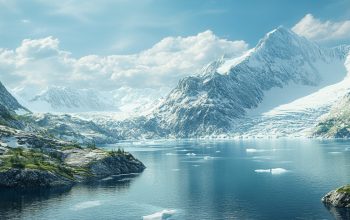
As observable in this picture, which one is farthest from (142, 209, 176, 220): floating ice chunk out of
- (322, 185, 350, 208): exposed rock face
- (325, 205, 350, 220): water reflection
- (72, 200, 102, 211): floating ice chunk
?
(322, 185, 350, 208): exposed rock face

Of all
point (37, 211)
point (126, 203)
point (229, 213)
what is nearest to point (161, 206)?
point (126, 203)

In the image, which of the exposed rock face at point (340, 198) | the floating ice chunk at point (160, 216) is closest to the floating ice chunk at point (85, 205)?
the floating ice chunk at point (160, 216)

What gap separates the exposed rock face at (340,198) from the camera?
6693 inches

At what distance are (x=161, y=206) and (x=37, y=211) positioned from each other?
49741 mm

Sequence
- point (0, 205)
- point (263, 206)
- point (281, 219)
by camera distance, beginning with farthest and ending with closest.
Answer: point (0, 205) < point (263, 206) < point (281, 219)

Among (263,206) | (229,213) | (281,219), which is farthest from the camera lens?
(263,206)

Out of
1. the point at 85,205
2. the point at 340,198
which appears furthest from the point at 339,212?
the point at 85,205

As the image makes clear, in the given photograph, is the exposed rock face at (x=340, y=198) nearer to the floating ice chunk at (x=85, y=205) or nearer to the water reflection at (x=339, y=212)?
the water reflection at (x=339, y=212)

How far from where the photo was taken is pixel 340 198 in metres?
172

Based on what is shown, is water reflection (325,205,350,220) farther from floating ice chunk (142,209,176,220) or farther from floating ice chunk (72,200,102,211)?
floating ice chunk (72,200,102,211)

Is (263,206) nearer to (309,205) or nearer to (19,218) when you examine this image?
(309,205)

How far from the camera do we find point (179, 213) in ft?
568

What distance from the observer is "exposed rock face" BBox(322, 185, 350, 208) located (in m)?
170

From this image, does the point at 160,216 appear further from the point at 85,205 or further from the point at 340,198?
the point at 340,198
